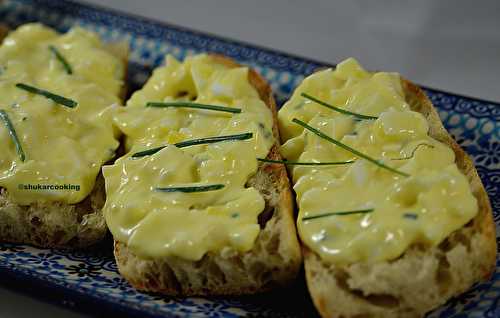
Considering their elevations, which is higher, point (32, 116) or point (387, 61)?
point (32, 116)

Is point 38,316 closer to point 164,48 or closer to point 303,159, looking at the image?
point 303,159

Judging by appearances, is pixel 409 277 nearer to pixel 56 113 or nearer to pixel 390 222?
pixel 390 222

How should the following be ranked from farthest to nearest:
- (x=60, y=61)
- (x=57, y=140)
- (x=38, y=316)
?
1. (x=60, y=61)
2. (x=57, y=140)
3. (x=38, y=316)

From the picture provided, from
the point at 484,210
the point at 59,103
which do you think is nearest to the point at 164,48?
the point at 59,103

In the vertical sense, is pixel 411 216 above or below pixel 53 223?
above

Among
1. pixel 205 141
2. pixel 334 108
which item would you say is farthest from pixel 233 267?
pixel 334 108

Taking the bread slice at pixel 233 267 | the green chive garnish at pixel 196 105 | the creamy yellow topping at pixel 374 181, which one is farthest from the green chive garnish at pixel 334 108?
the bread slice at pixel 233 267

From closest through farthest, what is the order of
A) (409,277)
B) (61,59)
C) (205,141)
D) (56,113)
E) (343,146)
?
(409,277)
(343,146)
(205,141)
(56,113)
(61,59)
